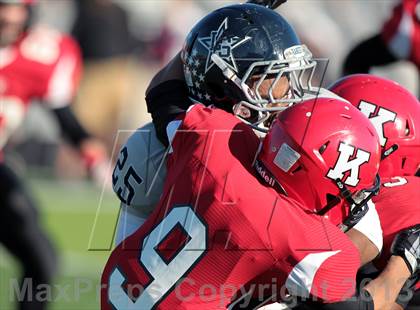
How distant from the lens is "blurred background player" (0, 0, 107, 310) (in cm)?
625

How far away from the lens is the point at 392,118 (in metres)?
4.03

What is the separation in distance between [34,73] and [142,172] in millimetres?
3317

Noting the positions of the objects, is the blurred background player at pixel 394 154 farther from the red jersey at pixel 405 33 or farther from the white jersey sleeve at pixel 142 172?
the red jersey at pixel 405 33

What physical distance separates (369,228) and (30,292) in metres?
2.98

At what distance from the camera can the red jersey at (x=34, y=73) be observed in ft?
23.6

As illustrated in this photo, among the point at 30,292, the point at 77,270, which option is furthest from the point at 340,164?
the point at 77,270

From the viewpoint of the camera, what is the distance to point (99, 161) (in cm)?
668

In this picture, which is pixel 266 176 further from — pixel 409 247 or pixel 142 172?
pixel 142 172

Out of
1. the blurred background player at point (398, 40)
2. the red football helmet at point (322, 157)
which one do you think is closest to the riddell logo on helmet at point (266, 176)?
the red football helmet at point (322, 157)

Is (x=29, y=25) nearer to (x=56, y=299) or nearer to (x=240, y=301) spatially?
(x=56, y=299)

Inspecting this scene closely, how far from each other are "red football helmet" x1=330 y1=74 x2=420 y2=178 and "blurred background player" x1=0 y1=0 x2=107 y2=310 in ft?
8.83

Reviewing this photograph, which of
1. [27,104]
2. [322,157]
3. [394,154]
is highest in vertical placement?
[322,157]

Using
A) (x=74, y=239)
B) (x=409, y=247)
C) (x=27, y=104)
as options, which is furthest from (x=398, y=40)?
(x=74, y=239)

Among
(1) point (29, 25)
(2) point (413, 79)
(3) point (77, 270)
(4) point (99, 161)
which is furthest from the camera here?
(2) point (413, 79)
